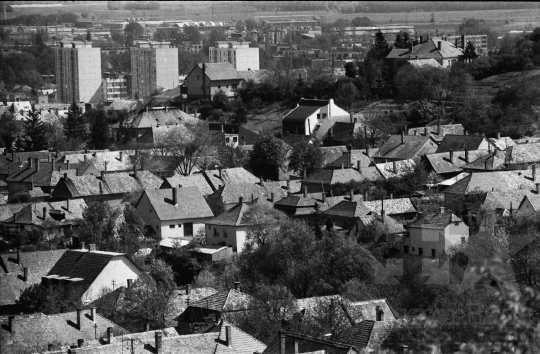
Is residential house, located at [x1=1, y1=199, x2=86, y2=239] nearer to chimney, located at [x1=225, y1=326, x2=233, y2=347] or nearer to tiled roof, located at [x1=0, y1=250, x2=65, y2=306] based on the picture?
tiled roof, located at [x1=0, y1=250, x2=65, y2=306]

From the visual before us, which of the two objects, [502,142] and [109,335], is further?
[502,142]

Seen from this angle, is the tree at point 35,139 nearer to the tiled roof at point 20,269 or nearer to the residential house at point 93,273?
the tiled roof at point 20,269

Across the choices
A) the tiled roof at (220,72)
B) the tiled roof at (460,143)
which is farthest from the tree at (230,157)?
the tiled roof at (220,72)

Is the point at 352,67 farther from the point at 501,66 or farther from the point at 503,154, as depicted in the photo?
the point at 503,154

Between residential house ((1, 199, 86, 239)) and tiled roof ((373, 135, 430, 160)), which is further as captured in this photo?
tiled roof ((373, 135, 430, 160))

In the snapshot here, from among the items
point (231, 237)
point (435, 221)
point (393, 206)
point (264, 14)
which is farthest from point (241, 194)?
→ point (264, 14)

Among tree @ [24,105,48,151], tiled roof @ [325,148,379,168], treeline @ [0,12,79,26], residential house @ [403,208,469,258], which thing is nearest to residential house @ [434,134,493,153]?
tiled roof @ [325,148,379,168]

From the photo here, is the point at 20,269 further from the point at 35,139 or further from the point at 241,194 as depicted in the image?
the point at 35,139
